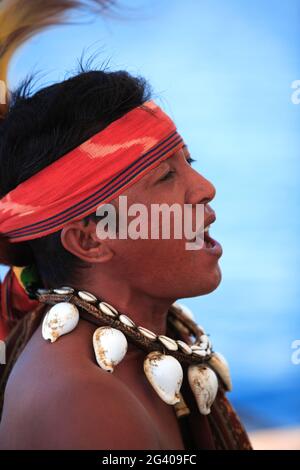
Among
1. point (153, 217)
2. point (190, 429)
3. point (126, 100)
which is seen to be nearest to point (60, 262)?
point (153, 217)

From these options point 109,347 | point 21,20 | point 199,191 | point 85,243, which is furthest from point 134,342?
point 21,20

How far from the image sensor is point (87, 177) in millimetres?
1700

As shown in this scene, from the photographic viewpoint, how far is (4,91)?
2.11 metres

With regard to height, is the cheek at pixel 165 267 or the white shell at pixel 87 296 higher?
the cheek at pixel 165 267

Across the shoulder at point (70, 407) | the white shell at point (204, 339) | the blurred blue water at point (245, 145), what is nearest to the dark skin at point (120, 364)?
the shoulder at point (70, 407)

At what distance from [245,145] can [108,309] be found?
9.52 ft

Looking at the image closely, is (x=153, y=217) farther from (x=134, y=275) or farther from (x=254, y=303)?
(x=254, y=303)

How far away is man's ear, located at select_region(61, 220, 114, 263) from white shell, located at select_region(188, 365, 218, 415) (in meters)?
0.38

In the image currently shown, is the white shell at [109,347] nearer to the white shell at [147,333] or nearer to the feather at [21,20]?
the white shell at [147,333]

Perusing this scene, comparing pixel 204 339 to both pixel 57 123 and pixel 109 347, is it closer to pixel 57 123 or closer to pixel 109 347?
pixel 109 347

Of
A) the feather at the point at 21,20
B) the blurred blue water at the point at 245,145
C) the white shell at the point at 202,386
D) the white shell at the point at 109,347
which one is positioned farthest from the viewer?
the blurred blue water at the point at 245,145

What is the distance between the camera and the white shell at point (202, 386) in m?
1.84

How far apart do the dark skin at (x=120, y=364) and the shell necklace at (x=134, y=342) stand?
3cm

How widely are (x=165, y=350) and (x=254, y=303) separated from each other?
2.46 m
